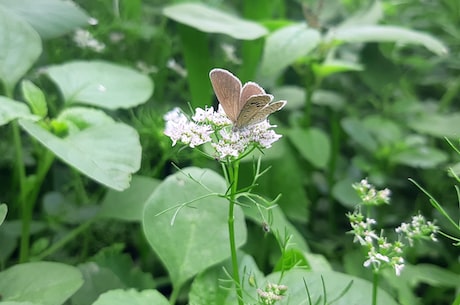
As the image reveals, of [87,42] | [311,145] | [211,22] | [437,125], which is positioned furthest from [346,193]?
[87,42]

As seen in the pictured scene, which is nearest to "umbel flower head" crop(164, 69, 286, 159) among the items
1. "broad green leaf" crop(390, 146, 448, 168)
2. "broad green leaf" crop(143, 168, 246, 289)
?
"broad green leaf" crop(143, 168, 246, 289)

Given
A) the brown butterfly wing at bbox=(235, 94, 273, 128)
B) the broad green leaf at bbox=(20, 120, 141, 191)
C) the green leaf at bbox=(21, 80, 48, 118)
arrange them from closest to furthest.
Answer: the brown butterfly wing at bbox=(235, 94, 273, 128), the broad green leaf at bbox=(20, 120, 141, 191), the green leaf at bbox=(21, 80, 48, 118)

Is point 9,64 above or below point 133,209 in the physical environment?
above

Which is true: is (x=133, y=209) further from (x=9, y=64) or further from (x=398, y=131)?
(x=398, y=131)

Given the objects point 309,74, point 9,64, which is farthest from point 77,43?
point 309,74

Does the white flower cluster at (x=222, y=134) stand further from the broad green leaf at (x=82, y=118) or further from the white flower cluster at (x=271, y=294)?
the broad green leaf at (x=82, y=118)

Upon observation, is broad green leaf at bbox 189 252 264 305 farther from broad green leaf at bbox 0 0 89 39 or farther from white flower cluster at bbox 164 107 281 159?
broad green leaf at bbox 0 0 89 39
